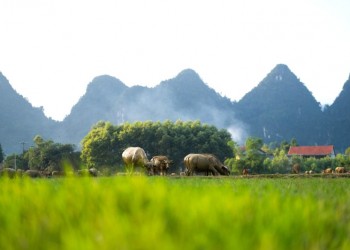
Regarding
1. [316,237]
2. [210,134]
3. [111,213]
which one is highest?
[210,134]

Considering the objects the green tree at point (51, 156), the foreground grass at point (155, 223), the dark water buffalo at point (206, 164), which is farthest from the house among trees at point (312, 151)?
the foreground grass at point (155, 223)

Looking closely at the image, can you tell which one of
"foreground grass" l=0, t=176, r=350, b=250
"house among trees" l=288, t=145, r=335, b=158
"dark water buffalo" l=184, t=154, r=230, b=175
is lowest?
"foreground grass" l=0, t=176, r=350, b=250

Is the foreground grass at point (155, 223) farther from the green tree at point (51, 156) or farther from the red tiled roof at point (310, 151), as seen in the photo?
the red tiled roof at point (310, 151)

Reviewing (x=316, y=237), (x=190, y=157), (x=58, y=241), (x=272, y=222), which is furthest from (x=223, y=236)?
(x=190, y=157)

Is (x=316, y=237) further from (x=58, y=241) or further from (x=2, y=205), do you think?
(x=2, y=205)

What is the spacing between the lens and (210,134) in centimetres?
6800

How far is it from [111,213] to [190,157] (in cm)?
3285

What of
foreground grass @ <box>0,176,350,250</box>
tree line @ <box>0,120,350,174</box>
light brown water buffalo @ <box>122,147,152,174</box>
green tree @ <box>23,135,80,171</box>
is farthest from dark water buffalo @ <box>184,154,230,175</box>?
green tree @ <box>23,135,80,171</box>

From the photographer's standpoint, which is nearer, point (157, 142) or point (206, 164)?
point (206, 164)

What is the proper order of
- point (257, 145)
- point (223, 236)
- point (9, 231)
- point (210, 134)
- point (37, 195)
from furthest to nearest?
1. point (257, 145)
2. point (210, 134)
3. point (37, 195)
4. point (9, 231)
5. point (223, 236)

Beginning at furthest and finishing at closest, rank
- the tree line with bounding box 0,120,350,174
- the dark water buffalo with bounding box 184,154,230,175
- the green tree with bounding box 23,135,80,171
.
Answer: the green tree with bounding box 23,135,80,171
the tree line with bounding box 0,120,350,174
the dark water buffalo with bounding box 184,154,230,175

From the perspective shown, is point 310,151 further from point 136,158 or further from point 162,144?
point 136,158

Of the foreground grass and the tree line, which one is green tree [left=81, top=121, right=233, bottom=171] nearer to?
the tree line

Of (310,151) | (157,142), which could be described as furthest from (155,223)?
(310,151)
